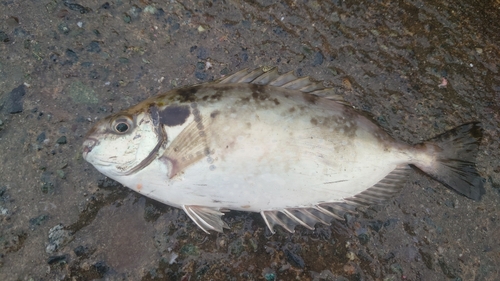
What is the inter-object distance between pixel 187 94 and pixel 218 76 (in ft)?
2.16

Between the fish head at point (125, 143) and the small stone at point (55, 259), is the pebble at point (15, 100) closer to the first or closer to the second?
the fish head at point (125, 143)

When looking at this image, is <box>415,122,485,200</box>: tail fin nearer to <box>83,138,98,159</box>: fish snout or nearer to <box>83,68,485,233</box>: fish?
<box>83,68,485,233</box>: fish

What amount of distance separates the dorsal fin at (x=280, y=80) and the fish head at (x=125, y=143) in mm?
546

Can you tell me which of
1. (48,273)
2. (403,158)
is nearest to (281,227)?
(403,158)

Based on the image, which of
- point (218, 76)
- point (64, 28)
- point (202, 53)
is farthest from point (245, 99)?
point (64, 28)

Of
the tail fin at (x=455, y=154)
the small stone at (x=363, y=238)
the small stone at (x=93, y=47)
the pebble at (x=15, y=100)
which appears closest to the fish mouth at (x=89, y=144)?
the pebble at (x=15, y=100)

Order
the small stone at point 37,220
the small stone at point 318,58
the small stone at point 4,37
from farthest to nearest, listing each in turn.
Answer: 1. the small stone at point 318,58
2. the small stone at point 4,37
3. the small stone at point 37,220

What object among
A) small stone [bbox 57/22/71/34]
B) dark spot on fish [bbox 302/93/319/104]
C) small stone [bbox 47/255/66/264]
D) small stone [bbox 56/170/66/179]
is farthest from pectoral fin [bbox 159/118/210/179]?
small stone [bbox 57/22/71/34]

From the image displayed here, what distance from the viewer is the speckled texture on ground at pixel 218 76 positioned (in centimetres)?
248

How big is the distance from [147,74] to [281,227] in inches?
60.0

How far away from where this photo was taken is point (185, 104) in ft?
7.20

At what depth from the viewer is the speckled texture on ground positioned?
248 cm

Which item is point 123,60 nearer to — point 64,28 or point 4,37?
point 64,28

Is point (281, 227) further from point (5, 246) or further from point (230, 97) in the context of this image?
point (5, 246)
